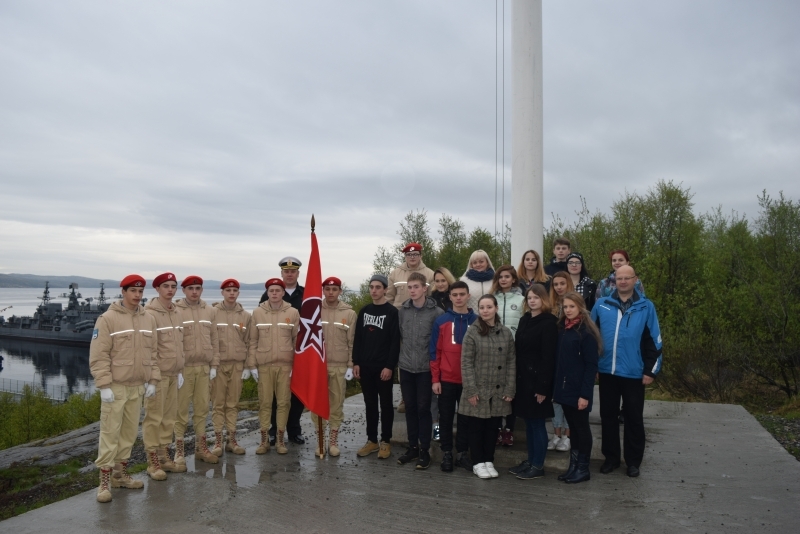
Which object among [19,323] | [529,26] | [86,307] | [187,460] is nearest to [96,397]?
[187,460]

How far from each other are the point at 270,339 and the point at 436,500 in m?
2.74

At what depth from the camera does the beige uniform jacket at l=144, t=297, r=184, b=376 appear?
623cm

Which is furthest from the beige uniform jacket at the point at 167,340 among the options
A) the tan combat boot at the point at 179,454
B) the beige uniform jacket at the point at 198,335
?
the tan combat boot at the point at 179,454

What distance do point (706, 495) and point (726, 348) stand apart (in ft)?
35.2

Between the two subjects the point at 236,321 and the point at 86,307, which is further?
the point at 86,307

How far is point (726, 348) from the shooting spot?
1473 centimetres

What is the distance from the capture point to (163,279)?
6.43 m

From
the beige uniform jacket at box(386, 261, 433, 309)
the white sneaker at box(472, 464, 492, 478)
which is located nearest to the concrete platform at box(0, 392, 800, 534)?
the white sneaker at box(472, 464, 492, 478)

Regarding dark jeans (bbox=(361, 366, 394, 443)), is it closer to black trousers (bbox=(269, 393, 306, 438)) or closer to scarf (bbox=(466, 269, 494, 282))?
black trousers (bbox=(269, 393, 306, 438))

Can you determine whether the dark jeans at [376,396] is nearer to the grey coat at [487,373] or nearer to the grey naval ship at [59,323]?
the grey coat at [487,373]

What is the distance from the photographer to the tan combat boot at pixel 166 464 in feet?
20.8

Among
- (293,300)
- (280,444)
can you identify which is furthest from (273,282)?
(280,444)

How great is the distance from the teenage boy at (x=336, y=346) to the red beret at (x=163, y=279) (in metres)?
1.67

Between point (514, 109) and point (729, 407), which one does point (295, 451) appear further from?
point (729, 407)
